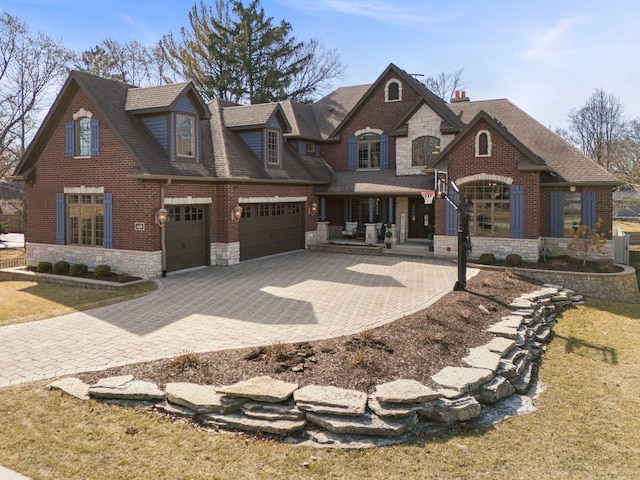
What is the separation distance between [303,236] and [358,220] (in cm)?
329

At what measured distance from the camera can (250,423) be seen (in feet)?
19.3

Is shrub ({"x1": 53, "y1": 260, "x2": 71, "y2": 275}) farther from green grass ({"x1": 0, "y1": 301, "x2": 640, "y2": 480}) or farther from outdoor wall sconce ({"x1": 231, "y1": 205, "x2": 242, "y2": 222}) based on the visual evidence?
green grass ({"x1": 0, "y1": 301, "x2": 640, "y2": 480})

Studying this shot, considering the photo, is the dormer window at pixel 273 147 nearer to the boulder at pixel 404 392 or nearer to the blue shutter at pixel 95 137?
the blue shutter at pixel 95 137

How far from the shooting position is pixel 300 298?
12.3 m

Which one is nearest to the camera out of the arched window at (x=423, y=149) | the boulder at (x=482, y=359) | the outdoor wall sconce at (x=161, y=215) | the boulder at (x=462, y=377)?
the boulder at (x=462, y=377)

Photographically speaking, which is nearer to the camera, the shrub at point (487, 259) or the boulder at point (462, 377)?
the boulder at point (462, 377)

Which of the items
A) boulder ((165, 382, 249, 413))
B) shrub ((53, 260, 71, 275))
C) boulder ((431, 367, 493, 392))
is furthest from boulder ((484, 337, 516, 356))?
shrub ((53, 260, 71, 275))

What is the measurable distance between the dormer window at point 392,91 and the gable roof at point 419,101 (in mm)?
350

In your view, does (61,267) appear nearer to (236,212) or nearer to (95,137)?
(95,137)

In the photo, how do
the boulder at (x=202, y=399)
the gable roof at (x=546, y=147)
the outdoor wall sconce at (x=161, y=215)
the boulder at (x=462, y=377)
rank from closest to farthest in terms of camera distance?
the boulder at (x=202, y=399), the boulder at (x=462, y=377), the outdoor wall sconce at (x=161, y=215), the gable roof at (x=546, y=147)

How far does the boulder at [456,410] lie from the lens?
6180 mm

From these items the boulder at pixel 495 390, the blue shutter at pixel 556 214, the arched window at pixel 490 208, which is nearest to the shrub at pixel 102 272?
the boulder at pixel 495 390

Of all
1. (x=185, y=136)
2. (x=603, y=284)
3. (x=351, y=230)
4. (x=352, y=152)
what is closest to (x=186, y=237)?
(x=185, y=136)

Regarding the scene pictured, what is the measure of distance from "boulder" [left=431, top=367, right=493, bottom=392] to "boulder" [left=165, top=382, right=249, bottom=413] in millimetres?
2817
